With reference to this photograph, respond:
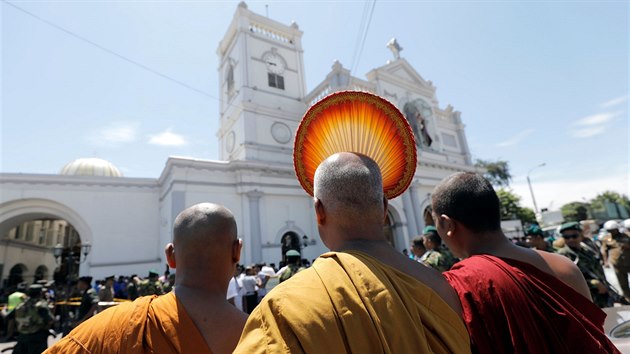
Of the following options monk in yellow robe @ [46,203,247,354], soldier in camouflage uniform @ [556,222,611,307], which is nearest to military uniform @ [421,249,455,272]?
soldier in camouflage uniform @ [556,222,611,307]

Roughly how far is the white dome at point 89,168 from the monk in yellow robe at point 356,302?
21.9 m

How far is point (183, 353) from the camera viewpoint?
4.56 ft

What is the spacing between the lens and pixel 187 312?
152 cm

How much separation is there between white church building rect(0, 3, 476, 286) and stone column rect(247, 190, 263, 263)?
4 centimetres

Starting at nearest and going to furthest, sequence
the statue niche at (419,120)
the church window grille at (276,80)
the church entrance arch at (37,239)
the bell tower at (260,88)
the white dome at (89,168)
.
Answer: the church entrance arch at (37,239) → the bell tower at (260,88) → the church window grille at (276,80) → the white dome at (89,168) → the statue niche at (419,120)

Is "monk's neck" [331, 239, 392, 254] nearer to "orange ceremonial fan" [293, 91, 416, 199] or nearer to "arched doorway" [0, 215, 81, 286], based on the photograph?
"orange ceremonial fan" [293, 91, 416, 199]

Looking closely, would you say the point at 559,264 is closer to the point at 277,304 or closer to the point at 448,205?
the point at 448,205

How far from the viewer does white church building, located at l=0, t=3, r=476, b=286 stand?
1382 centimetres

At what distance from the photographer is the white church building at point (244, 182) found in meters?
13.8

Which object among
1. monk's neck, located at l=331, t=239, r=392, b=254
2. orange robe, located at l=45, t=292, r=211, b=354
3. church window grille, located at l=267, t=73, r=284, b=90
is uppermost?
church window grille, located at l=267, t=73, r=284, b=90

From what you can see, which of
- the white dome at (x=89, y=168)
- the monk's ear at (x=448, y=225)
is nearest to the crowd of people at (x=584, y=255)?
the monk's ear at (x=448, y=225)

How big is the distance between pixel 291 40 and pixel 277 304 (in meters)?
21.0

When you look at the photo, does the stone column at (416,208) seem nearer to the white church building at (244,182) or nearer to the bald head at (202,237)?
the white church building at (244,182)

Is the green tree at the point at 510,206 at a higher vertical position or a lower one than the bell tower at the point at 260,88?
lower
